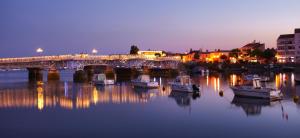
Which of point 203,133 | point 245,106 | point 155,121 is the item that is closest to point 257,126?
point 203,133

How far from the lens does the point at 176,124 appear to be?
3061cm

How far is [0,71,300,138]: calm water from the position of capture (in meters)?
28.0

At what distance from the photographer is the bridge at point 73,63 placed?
90438mm

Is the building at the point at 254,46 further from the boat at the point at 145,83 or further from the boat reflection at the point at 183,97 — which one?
the boat reflection at the point at 183,97

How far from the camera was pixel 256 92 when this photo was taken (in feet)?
145

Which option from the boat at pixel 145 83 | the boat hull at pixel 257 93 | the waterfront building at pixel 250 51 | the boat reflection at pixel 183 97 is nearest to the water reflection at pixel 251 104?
the boat hull at pixel 257 93

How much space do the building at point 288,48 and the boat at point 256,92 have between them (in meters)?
95.1

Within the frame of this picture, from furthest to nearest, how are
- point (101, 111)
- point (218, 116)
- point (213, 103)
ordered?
point (213, 103), point (101, 111), point (218, 116)

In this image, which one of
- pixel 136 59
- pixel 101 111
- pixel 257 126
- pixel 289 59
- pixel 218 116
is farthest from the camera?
pixel 289 59

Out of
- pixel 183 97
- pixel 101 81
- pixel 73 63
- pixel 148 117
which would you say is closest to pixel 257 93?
pixel 183 97

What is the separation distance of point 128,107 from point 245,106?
10.4m

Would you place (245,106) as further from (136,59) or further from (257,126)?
(136,59)

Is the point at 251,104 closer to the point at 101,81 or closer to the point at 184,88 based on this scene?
the point at 184,88

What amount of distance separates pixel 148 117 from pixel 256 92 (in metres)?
14.6
